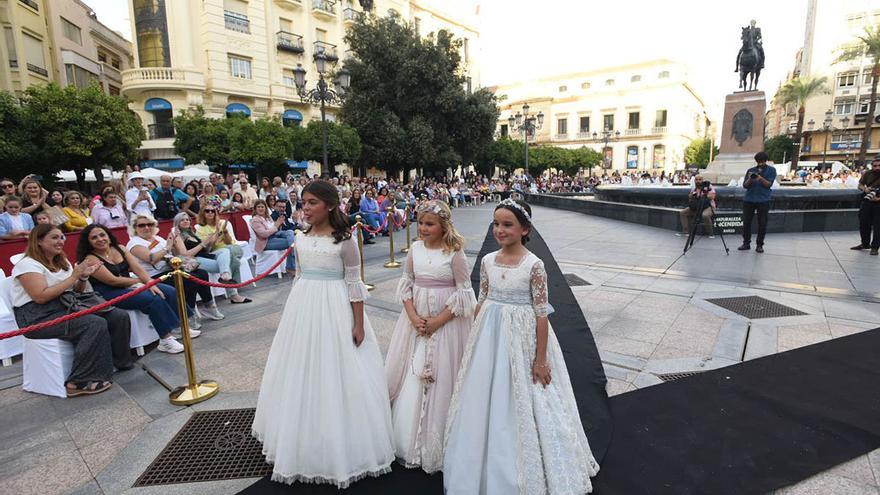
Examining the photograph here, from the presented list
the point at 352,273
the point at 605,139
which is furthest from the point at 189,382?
the point at 605,139

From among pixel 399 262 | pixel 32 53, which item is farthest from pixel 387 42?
pixel 399 262

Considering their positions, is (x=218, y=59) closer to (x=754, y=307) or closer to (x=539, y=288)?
(x=754, y=307)

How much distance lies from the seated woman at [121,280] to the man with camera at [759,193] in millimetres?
10267

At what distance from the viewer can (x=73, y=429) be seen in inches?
136

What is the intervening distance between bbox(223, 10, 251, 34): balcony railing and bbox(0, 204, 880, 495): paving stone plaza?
25.8 meters

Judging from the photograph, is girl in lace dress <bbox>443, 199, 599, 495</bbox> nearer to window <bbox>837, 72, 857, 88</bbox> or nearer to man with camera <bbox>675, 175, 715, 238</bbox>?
man with camera <bbox>675, 175, 715, 238</bbox>

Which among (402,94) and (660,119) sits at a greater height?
(660,119)

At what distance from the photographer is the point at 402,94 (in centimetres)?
2616

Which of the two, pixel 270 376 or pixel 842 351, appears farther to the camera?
pixel 842 351

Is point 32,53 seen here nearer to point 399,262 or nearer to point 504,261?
point 399,262

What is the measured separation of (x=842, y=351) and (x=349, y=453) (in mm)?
4921

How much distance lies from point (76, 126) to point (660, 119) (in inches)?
2519

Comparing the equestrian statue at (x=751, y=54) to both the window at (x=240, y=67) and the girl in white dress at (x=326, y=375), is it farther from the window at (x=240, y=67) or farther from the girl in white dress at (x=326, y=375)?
the window at (x=240, y=67)

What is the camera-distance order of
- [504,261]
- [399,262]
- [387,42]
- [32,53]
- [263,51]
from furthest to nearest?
1. [263,51]
2. [387,42]
3. [32,53]
4. [399,262]
5. [504,261]
